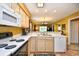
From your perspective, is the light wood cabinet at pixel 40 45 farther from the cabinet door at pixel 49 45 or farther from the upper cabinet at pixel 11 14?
the upper cabinet at pixel 11 14

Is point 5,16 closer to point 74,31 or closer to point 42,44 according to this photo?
point 42,44

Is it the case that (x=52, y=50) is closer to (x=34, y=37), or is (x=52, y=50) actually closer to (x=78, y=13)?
(x=34, y=37)

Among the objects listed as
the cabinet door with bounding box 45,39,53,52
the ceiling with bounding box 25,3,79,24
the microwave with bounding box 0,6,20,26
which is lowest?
the cabinet door with bounding box 45,39,53,52

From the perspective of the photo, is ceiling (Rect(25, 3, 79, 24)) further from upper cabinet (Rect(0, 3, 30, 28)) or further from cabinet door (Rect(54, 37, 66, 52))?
upper cabinet (Rect(0, 3, 30, 28))

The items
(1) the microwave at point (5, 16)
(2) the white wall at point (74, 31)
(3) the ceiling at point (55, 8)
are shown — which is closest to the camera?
(1) the microwave at point (5, 16)

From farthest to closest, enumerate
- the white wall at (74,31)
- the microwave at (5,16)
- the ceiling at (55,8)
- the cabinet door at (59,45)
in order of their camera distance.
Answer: the white wall at (74,31) → the cabinet door at (59,45) → the ceiling at (55,8) → the microwave at (5,16)

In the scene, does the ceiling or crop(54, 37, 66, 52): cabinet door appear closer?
the ceiling

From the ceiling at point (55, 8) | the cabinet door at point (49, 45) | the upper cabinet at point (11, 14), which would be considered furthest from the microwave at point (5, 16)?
the cabinet door at point (49, 45)

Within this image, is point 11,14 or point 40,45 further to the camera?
point 40,45

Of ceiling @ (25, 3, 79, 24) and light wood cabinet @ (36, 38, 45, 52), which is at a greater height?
ceiling @ (25, 3, 79, 24)

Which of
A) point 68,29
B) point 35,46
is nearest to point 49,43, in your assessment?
point 35,46

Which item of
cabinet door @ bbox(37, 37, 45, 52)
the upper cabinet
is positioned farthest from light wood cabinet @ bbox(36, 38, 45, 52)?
the upper cabinet

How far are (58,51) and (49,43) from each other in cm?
42

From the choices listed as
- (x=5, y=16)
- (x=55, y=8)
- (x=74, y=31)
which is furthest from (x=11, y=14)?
(x=74, y=31)
